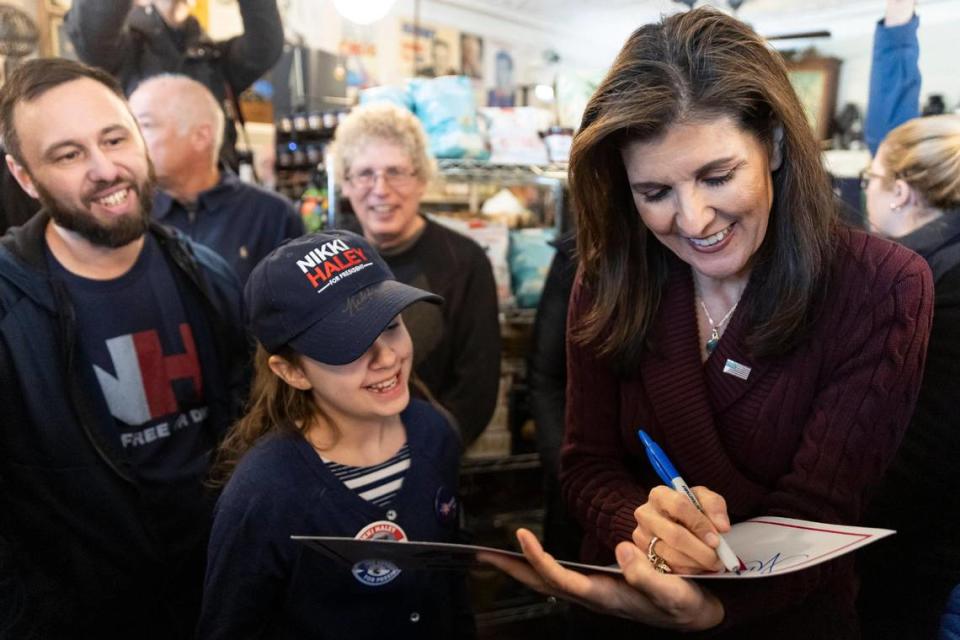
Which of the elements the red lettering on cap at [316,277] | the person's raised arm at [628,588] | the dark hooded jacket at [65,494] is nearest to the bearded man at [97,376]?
the dark hooded jacket at [65,494]

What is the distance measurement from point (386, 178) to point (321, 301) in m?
0.86

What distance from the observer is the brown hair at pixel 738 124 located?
0.84m

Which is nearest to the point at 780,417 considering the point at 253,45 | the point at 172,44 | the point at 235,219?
the point at 235,219

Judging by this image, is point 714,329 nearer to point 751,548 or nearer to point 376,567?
point 751,548

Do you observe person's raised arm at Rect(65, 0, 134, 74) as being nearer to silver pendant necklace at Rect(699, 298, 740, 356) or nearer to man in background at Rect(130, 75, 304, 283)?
man in background at Rect(130, 75, 304, 283)

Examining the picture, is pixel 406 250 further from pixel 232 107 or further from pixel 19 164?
pixel 232 107

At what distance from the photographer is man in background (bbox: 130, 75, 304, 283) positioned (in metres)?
2.08

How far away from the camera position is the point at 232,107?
2.55m

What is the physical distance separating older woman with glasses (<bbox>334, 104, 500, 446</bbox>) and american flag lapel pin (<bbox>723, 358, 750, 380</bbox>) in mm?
996

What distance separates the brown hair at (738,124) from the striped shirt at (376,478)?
46 centimetres

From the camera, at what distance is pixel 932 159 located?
1.57 metres

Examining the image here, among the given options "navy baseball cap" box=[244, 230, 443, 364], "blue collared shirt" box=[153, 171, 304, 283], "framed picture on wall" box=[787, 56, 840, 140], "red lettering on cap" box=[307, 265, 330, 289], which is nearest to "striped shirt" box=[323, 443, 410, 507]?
"navy baseball cap" box=[244, 230, 443, 364]

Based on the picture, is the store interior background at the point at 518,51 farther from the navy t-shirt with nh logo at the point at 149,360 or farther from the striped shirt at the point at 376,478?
the navy t-shirt with nh logo at the point at 149,360
